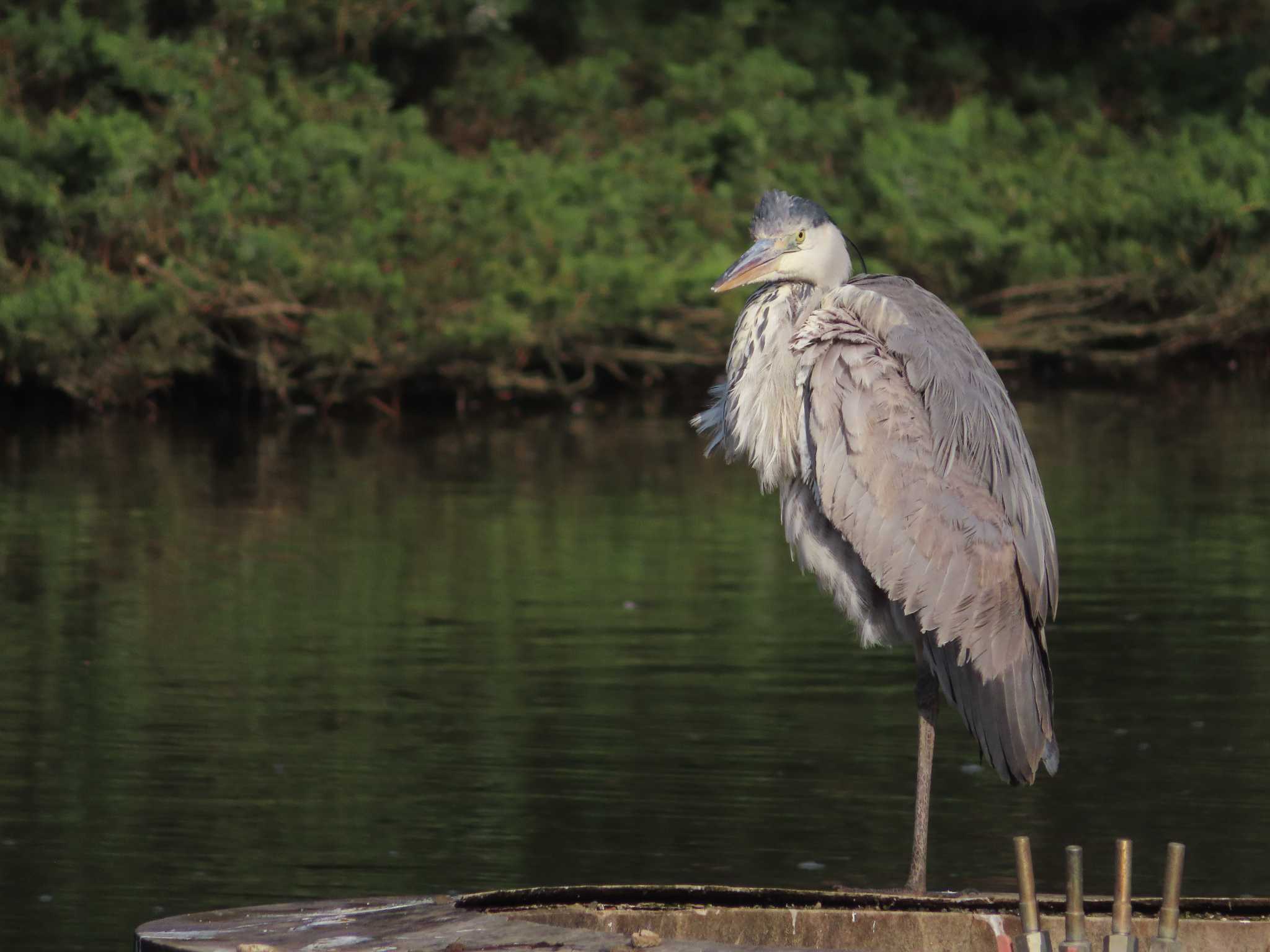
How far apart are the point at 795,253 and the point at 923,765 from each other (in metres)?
1.48

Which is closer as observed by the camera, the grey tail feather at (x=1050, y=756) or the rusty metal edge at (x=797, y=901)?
the rusty metal edge at (x=797, y=901)

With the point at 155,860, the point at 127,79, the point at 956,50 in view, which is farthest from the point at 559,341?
the point at 155,860

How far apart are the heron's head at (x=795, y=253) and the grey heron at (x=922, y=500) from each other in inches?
3.2

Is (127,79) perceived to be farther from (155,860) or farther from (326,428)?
(155,860)

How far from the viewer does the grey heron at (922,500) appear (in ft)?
23.0

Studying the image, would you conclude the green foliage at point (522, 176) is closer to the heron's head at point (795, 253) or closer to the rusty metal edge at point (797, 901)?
the heron's head at point (795, 253)

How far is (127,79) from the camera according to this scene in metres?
22.2

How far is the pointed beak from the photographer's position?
746 centimetres

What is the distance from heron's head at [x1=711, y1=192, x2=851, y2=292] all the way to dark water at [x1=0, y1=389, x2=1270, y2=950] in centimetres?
182

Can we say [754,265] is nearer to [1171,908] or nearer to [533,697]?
[1171,908]

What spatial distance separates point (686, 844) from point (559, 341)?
13902 mm

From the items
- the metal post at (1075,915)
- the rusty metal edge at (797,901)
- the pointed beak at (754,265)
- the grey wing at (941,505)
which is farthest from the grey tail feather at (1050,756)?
the pointed beak at (754,265)

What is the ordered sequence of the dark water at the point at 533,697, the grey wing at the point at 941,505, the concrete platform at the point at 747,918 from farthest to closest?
the dark water at the point at 533,697 → the grey wing at the point at 941,505 → the concrete platform at the point at 747,918

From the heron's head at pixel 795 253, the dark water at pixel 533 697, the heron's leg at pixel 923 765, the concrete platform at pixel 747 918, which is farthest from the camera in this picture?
the dark water at pixel 533 697
